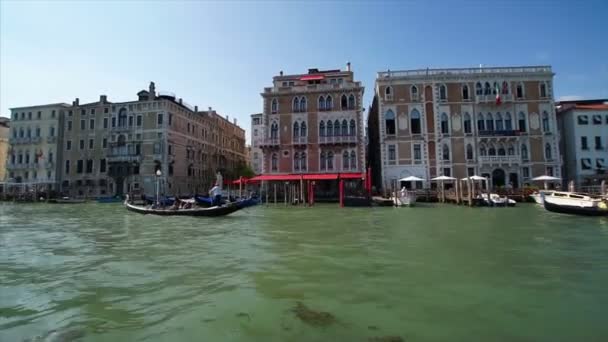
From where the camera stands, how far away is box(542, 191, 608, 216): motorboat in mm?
14828

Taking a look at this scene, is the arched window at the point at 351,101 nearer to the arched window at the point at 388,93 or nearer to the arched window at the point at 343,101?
the arched window at the point at 343,101

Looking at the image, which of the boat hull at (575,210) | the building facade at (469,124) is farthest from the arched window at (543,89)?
the boat hull at (575,210)

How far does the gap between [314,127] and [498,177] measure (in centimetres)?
1717

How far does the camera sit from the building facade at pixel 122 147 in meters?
38.4

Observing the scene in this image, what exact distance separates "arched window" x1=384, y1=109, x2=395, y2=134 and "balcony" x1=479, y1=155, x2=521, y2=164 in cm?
823

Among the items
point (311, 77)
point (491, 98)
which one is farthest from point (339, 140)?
point (491, 98)

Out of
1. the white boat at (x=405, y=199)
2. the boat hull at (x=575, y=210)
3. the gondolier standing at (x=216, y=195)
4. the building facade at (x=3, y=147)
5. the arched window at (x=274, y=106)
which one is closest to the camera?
the boat hull at (x=575, y=210)

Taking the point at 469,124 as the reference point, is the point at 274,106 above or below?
above

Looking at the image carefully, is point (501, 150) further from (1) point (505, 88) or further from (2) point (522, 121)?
(1) point (505, 88)

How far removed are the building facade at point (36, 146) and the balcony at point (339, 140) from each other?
1347 inches

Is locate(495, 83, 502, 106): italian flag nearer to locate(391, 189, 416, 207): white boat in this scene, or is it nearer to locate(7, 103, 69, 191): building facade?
locate(391, 189, 416, 207): white boat

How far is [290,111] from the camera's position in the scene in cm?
3164

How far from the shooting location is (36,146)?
41.8m

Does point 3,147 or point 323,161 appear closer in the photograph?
point 323,161
